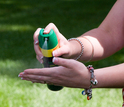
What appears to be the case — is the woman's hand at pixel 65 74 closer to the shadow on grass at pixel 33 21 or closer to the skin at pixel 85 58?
the skin at pixel 85 58

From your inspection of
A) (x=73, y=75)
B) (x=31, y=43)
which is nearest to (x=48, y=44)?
(x=73, y=75)

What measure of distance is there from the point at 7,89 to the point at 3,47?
4.72ft

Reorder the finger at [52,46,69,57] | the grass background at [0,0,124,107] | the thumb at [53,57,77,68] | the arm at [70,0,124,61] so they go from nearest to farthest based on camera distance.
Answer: the thumb at [53,57,77,68] → the finger at [52,46,69,57] → the arm at [70,0,124,61] → the grass background at [0,0,124,107]

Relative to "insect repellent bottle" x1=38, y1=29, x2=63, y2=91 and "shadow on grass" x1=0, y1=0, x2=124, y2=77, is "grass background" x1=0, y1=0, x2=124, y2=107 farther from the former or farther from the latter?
"insect repellent bottle" x1=38, y1=29, x2=63, y2=91

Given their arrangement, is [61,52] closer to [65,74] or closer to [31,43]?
[65,74]

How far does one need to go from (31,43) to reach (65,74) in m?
3.05

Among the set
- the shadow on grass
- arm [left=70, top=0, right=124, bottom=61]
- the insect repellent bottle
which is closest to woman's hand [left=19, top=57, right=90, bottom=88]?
the insect repellent bottle

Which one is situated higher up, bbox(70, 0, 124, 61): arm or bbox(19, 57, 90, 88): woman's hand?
bbox(70, 0, 124, 61): arm

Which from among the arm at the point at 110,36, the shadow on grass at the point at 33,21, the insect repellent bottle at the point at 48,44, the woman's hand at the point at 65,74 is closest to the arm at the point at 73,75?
the woman's hand at the point at 65,74

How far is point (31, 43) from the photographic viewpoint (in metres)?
4.31

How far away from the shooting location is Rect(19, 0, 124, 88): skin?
4.38ft

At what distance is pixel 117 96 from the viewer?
2.75 m

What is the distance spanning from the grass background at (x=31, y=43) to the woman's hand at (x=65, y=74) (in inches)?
17.7

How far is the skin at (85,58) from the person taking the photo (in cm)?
133
